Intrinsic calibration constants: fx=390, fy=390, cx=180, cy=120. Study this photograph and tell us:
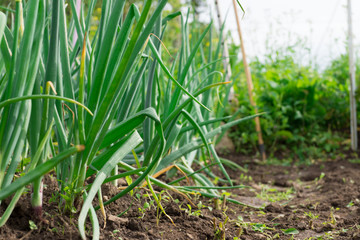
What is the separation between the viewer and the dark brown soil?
0.97 m

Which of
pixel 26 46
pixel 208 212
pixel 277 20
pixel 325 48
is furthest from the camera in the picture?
pixel 325 48

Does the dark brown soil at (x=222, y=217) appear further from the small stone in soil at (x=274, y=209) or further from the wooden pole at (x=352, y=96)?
the wooden pole at (x=352, y=96)

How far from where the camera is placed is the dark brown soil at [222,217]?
0.97 metres

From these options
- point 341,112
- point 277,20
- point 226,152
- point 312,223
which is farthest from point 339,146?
point 312,223

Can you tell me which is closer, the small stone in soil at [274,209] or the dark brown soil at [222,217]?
the dark brown soil at [222,217]

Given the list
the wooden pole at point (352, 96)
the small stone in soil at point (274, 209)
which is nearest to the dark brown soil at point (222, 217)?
the small stone in soil at point (274, 209)

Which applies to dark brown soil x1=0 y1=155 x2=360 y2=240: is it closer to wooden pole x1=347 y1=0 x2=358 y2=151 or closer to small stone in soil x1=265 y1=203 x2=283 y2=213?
small stone in soil x1=265 y1=203 x2=283 y2=213

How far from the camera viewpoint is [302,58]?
4.51 metres

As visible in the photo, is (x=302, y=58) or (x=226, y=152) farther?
(x=302, y=58)

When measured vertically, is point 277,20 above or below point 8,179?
above

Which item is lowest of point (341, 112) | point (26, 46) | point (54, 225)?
point (341, 112)

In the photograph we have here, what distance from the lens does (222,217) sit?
1395mm

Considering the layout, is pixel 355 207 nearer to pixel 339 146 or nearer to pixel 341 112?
pixel 339 146

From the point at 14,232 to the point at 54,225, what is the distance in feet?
0.31
